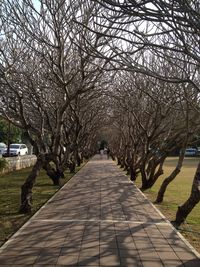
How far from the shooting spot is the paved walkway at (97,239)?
7.46m

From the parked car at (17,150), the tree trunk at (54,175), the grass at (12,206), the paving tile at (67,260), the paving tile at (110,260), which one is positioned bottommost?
the paving tile at (110,260)

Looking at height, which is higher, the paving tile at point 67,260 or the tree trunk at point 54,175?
the tree trunk at point 54,175

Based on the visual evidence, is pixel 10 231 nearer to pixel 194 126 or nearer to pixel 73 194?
pixel 73 194

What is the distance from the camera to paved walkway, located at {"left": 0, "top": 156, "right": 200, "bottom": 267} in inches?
294

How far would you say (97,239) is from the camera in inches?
353

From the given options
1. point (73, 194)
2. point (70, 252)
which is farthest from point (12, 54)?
point (70, 252)

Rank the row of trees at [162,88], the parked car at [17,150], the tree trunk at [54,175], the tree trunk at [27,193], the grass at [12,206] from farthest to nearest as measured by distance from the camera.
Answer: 1. the parked car at [17,150]
2. the tree trunk at [54,175]
3. the tree trunk at [27,193]
4. the grass at [12,206]
5. the row of trees at [162,88]

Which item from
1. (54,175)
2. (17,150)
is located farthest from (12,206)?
(17,150)

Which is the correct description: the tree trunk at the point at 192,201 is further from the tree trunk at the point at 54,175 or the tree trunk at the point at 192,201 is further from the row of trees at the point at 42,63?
the tree trunk at the point at 54,175

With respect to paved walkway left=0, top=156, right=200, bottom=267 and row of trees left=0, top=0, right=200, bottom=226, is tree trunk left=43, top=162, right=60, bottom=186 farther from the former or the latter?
paved walkway left=0, top=156, right=200, bottom=267

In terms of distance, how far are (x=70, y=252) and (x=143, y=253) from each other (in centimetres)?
120

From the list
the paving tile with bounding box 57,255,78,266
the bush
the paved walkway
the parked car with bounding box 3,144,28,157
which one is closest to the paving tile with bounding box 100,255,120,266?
the paved walkway

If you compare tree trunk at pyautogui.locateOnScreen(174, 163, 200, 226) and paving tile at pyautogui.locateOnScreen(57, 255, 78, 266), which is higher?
tree trunk at pyautogui.locateOnScreen(174, 163, 200, 226)

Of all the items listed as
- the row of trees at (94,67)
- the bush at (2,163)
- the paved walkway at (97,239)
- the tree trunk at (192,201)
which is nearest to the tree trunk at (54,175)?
the row of trees at (94,67)
